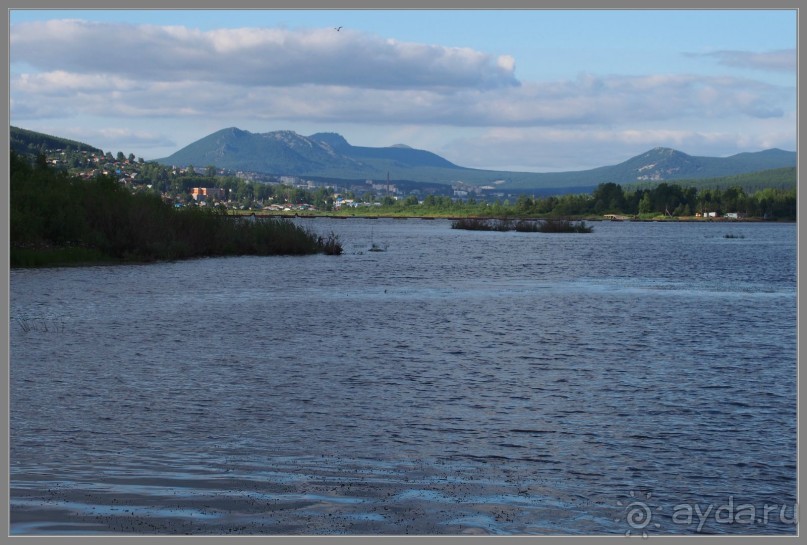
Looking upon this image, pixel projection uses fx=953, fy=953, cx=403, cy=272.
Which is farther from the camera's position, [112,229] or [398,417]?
[112,229]

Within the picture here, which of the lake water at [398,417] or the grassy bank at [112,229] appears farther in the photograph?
the grassy bank at [112,229]

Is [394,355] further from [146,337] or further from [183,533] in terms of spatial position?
[183,533]

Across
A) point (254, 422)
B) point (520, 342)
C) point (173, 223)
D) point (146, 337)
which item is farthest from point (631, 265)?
point (254, 422)

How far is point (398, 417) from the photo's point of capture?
81.0 feet

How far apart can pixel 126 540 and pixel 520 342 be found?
2784 cm

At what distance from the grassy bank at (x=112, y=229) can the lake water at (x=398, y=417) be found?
86.0 feet

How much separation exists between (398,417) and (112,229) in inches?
2823

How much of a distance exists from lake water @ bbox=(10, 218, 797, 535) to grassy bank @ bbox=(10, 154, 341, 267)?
26218 millimetres

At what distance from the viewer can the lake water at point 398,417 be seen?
16.7 meters

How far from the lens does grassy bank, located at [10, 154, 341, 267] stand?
80812mm

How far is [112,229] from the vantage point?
3561 inches

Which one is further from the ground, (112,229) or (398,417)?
(112,229)

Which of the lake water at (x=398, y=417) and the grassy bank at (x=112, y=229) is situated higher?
the grassy bank at (x=112, y=229)

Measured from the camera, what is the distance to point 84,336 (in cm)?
4041
